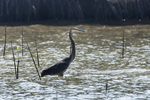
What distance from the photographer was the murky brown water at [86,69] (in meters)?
8.41

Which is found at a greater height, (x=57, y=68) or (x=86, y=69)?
(x=57, y=68)

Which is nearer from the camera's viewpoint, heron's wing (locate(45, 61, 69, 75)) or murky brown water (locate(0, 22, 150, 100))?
murky brown water (locate(0, 22, 150, 100))

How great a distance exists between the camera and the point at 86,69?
35.9 ft

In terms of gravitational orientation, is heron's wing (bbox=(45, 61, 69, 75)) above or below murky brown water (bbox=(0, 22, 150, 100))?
above

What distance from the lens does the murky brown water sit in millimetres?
8414

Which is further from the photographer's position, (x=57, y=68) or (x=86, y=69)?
(x=86, y=69)

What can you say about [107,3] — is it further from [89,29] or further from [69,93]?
[69,93]

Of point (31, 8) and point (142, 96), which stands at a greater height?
point (31, 8)

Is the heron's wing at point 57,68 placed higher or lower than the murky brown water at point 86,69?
higher

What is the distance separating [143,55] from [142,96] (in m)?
4.88

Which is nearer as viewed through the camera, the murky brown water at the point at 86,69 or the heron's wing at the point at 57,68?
the murky brown water at the point at 86,69

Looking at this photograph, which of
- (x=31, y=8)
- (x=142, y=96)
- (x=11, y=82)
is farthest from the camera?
(x=31, y=8)

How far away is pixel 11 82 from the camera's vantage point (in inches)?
370

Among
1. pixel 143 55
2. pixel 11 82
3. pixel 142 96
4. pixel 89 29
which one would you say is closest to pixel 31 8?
pixel 89 29
